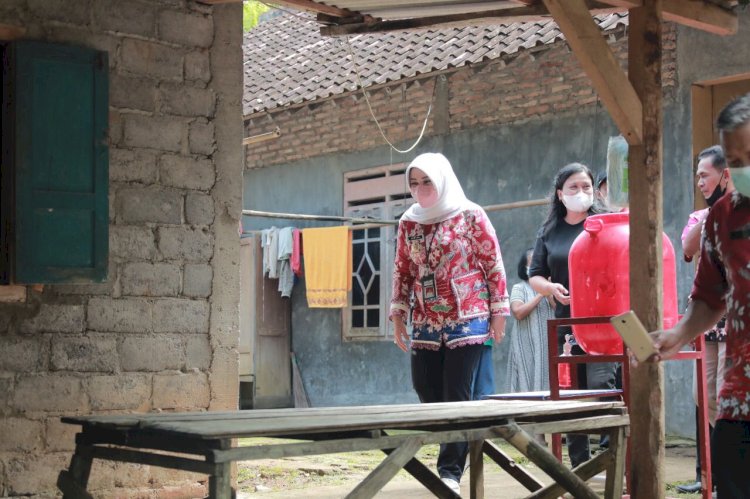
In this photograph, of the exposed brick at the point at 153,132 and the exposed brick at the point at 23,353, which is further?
the exposed brick at the point at 153,132

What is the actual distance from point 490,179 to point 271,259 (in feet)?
11.3

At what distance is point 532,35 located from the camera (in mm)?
11273

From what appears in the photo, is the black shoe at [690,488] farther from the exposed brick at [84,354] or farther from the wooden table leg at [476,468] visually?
the exposed brick at [84,354]

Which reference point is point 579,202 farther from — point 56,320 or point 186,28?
point 56,320

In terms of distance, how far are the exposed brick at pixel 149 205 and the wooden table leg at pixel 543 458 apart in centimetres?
258

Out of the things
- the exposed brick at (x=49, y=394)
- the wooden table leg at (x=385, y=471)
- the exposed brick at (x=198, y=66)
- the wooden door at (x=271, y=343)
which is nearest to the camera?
the wooden table leg at (x=385, y=471)

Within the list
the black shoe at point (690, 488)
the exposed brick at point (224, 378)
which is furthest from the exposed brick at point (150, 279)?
the black shoe at point (690, 488)

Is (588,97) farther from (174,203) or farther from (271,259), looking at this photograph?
(174,203)

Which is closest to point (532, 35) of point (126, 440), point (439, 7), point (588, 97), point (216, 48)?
point (588, 97)

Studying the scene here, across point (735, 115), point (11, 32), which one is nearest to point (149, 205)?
point (11, 32)

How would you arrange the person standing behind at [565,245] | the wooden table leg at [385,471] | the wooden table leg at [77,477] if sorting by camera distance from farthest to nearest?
the person standing behind at [565,245]
the wooden table leg at [77,477]
the wooden table leg at [385,471]

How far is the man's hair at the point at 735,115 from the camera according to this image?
122 inches

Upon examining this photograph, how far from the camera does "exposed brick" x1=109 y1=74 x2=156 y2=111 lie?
5.95 m

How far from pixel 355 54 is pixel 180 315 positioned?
863 cm
